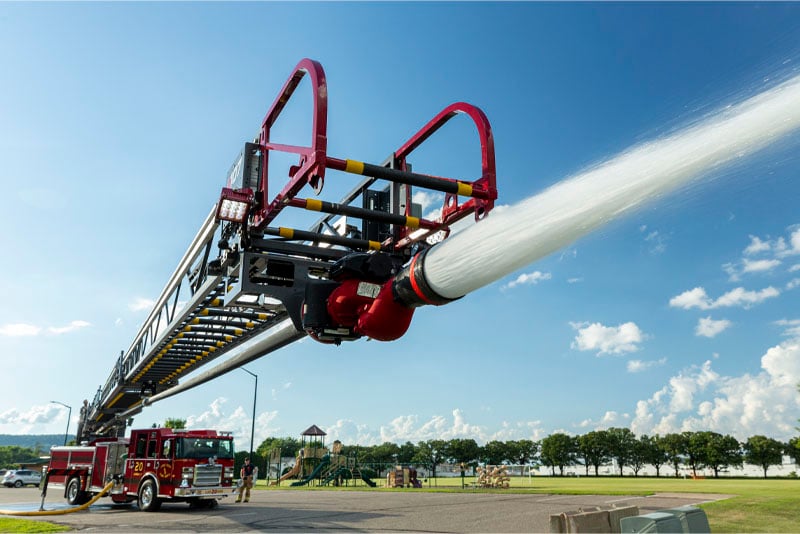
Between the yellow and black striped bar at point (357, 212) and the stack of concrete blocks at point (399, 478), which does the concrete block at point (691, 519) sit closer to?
the yellow and black striped bar at point (357, 212)

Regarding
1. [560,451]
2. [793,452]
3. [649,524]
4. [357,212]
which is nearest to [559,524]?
[649,524]

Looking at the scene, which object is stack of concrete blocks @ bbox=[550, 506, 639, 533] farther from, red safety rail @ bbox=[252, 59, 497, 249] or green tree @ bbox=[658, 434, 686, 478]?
green tree @ bbox=[658, 434, 686, 478]

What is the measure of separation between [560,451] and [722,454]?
26914mm

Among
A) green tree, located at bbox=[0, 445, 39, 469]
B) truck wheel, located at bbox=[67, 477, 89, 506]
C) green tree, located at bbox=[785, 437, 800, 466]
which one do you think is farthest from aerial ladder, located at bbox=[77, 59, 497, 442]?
green tree, located at bbox=[0, 445, 39, 469]

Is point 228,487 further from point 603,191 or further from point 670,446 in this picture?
point 670,446

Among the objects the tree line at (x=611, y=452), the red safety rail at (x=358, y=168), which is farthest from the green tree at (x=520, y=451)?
the red safety rail at (x=358, y=168)

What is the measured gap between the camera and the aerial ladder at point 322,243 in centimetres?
519

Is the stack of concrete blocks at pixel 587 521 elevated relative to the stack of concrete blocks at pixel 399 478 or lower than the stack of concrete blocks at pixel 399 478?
elevated

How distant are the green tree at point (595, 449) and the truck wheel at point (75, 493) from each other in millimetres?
94345

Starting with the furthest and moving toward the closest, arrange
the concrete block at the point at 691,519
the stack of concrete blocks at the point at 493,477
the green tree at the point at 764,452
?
the green tree at the point at 764,452, the stack of concrete blocks at the point at 493,477, the concrete block at the point at 691,519

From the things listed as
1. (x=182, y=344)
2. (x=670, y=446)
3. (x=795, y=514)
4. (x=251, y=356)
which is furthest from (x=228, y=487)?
(x=670, y=446)

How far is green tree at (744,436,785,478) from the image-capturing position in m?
88.2

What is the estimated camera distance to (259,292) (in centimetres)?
667

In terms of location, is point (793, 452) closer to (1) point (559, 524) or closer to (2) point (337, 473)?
(2) point (337, 473)
